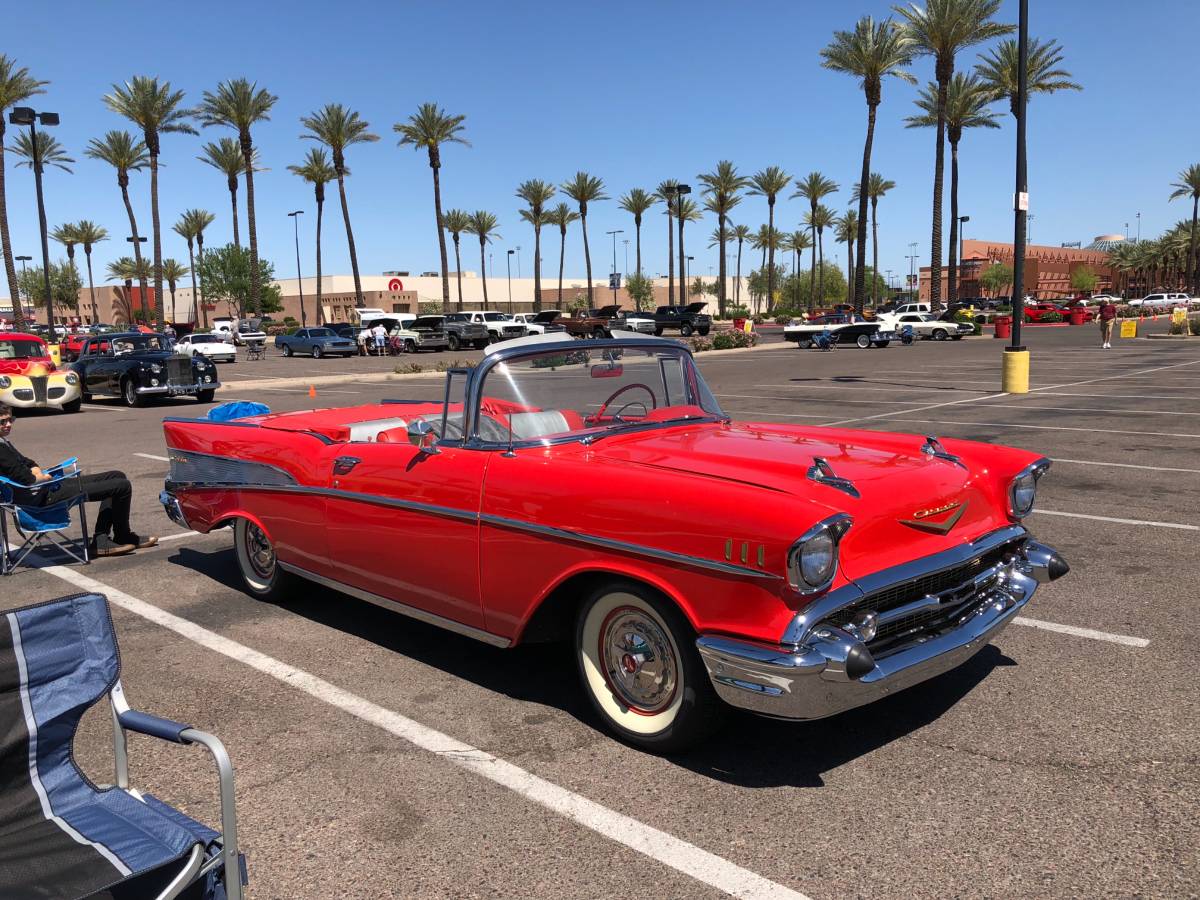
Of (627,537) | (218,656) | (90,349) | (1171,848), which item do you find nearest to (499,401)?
(627,537)

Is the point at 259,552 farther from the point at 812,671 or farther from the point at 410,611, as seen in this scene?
the point at 812,671

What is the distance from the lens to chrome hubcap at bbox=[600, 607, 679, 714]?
3.50 metres

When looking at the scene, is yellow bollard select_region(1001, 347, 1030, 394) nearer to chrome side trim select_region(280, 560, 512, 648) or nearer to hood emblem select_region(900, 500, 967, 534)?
hood emblem select_region(900, 500, 967, 534)

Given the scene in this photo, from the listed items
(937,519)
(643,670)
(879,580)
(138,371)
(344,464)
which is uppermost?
(138,371)

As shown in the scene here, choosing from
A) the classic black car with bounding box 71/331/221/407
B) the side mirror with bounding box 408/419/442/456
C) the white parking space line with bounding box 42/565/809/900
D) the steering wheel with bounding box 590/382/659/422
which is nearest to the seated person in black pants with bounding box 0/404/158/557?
the white parking space line with bounding box 42/565/809/900

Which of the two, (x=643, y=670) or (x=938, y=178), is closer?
(x=643, y=670)

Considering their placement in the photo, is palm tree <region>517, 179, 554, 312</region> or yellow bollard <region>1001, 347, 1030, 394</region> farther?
palm tree <region>517, 179, 554, 312</region>

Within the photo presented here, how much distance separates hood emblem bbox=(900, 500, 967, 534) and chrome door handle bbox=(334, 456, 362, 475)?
2685mm

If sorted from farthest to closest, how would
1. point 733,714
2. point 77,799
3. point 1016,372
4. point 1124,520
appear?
point 1016,372 → point 1124,520 → point 733,714 → point 77,799

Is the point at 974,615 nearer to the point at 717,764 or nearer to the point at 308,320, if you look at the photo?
the point at 717,764

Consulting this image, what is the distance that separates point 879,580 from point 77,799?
2.60 m

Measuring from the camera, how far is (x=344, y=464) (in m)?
4.73

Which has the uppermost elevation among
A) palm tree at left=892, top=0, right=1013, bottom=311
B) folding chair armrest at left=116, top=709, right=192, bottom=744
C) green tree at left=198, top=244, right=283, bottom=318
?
palm tree at left=892, top=0, right=1013, bottom=311

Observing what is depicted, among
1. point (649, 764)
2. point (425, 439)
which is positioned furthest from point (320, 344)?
point (649, 764)
